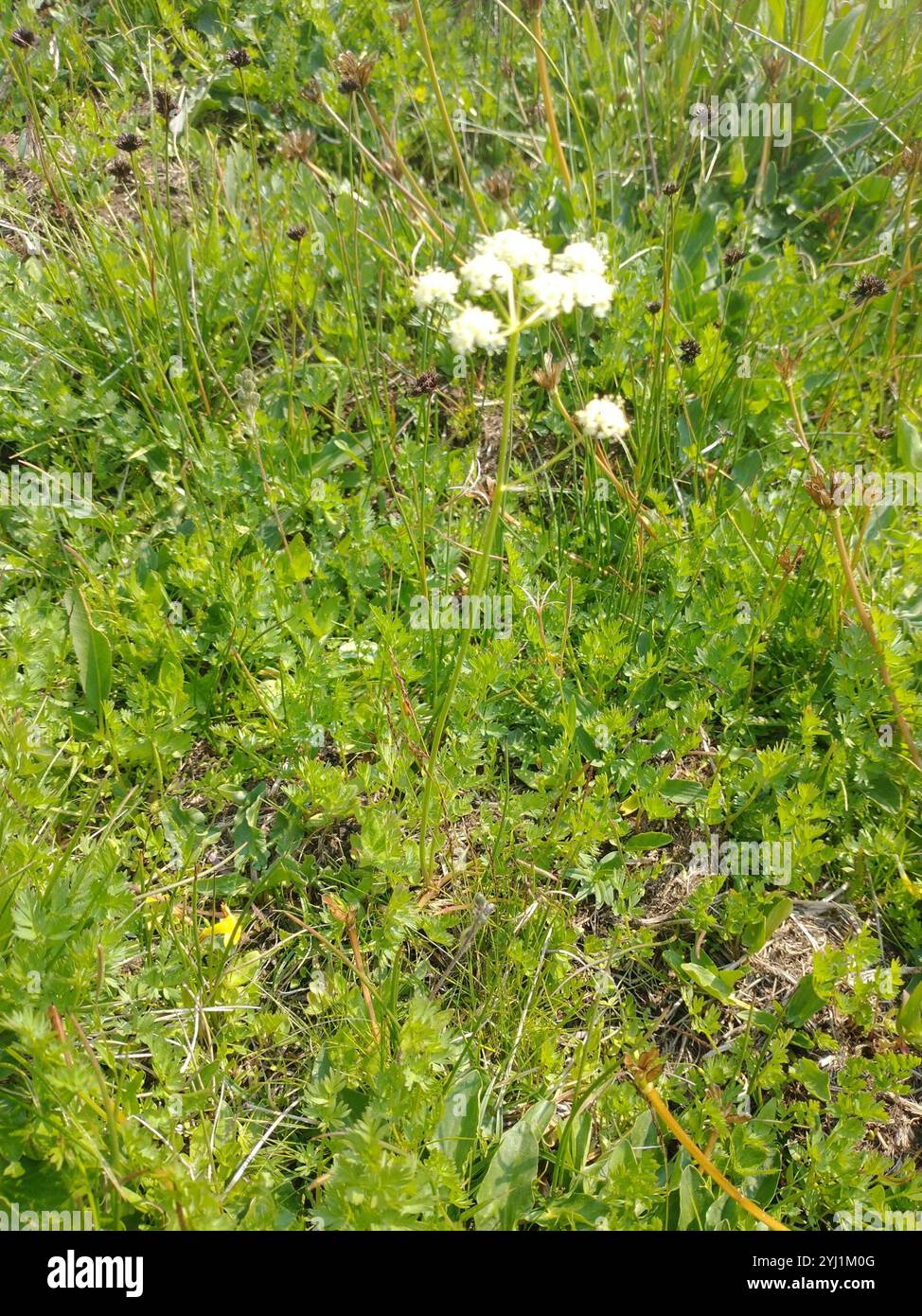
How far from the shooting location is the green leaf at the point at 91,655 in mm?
2453

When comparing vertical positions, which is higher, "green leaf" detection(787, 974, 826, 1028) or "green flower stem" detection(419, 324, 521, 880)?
"green flower stem" detection(419, 324, 521, 880)

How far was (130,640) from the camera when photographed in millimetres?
2545

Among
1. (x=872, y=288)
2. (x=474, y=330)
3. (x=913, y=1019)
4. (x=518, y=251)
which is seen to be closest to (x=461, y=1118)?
(x=913, y=1019)

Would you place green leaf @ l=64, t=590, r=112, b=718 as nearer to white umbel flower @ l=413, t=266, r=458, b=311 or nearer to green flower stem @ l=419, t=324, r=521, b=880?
green flower stem @ l=419, t=324, r=521, b=880

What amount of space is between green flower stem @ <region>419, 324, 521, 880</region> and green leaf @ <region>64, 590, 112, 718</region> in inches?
36.7

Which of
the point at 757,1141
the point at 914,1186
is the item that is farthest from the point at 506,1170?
the point at 914,1186

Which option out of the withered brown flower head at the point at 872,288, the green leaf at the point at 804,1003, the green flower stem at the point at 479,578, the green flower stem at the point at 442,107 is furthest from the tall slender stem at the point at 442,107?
the green leaf at the point at 804,1003

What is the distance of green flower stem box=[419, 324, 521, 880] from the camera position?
1.58 metres

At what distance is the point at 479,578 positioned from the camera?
1898 millimetres

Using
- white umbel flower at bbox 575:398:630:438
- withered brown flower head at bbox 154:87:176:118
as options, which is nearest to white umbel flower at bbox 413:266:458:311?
white umbel flower at bbox 575:398:630:438

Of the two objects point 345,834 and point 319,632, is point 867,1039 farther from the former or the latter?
point 319,632

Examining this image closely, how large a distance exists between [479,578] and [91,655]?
120 centimetres

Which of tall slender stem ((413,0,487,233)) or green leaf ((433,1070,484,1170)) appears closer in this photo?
green leaf ((433,1070,484,1170))

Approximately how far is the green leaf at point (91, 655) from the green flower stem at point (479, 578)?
0.93m
